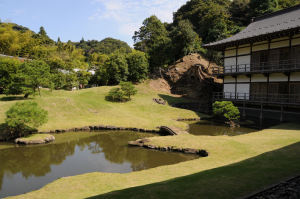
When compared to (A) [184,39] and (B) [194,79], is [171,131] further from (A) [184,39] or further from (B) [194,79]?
(A) [184,39]

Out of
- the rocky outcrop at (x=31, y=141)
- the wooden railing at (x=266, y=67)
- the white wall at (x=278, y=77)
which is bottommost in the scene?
the rocky outcrop at (x=31, y=141)

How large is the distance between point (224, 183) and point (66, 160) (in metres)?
12.3

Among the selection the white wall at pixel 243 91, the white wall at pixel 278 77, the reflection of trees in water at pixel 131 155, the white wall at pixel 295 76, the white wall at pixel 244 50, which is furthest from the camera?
the white wall at pixel 243 91

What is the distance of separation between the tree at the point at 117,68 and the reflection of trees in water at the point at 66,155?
86.5 feet

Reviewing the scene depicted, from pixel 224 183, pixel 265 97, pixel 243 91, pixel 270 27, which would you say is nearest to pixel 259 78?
pixel 265 97

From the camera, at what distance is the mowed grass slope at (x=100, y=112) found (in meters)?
25.7

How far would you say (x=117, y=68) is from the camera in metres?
44.6

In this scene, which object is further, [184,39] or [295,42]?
[184,39]

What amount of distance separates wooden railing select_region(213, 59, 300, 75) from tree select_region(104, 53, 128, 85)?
22.3 metres

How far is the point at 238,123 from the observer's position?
27562 mm

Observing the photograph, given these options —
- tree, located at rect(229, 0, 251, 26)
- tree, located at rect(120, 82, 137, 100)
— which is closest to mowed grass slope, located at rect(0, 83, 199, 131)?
tree, located at rect(120, 82, 137, 100)

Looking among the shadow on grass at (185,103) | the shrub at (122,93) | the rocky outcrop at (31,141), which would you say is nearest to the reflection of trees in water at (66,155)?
the rocky outcrop at (31,141)

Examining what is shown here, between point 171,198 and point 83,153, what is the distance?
12.5 metres

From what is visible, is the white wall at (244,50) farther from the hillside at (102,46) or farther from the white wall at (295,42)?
the hillside at (102,46)
